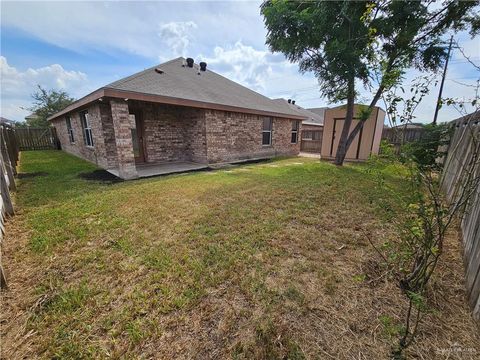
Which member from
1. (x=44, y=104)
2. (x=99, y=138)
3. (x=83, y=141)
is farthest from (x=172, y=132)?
(x=44, y=104)

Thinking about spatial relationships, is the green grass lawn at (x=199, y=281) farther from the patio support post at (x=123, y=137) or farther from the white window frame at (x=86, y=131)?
the white window frame at (x=86, y=131)

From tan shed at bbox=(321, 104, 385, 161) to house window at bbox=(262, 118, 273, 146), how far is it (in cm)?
327

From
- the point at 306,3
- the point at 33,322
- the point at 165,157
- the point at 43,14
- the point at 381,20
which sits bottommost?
the point at 33,322

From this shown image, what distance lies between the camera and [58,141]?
1462 cm

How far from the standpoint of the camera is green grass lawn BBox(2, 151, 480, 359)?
153 centimetres

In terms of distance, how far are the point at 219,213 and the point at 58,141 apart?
17167 mm

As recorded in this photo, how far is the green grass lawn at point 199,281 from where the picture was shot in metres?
1.53

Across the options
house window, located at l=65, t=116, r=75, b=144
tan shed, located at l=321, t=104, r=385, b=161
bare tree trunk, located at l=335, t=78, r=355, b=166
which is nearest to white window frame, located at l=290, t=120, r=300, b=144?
tan shed, located at l=321, t=104, r=385, b=161

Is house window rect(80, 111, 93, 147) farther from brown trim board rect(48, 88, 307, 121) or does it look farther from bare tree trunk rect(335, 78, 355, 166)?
bare tree trunk rect(335, 78, 355, 166)

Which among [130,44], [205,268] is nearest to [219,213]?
[205,268]

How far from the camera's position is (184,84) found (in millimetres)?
8922

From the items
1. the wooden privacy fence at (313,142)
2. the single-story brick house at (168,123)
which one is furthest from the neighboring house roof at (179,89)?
the wooden privacy fence at (313,142)

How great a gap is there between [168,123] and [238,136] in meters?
3.29

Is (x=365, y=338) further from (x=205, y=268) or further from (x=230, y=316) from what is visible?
(x=205, y=268)
